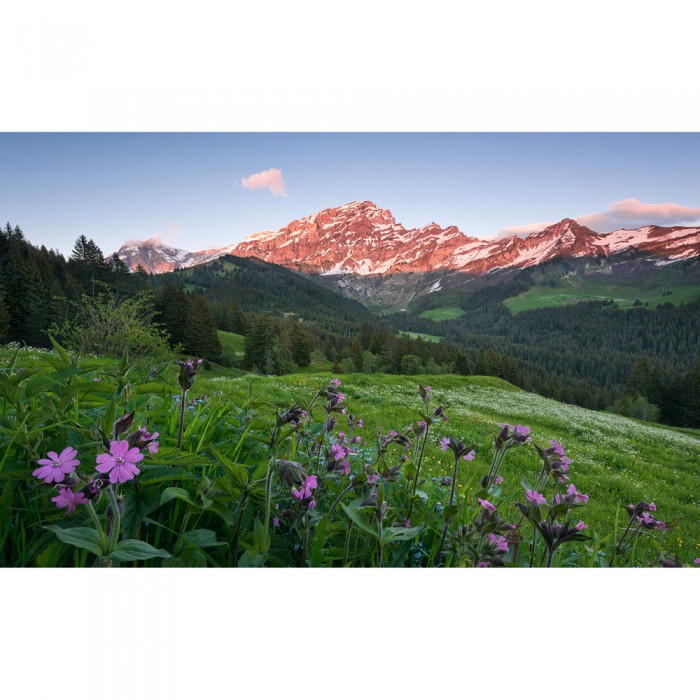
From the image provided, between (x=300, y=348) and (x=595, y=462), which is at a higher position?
(x=300, y=348)

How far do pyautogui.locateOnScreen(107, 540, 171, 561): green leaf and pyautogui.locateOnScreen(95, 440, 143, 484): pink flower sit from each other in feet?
0.69

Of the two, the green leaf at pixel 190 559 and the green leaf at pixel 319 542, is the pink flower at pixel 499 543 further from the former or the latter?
the green leaf at pixel 190 559

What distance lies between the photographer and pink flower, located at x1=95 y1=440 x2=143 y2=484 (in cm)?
89

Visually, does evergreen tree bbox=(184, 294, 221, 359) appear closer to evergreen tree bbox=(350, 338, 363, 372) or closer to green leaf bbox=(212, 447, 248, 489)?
evergreen tree bbox=(350, 338, 363, 372)

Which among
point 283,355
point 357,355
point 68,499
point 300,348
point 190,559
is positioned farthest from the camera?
point 357,355

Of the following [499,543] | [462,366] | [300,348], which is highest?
[499,543]

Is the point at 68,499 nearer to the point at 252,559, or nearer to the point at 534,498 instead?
the point at 252,559

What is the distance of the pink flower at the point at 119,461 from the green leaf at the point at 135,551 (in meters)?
0.21

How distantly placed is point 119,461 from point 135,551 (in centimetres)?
29

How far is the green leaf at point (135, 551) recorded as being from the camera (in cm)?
95

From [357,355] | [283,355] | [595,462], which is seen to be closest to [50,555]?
[595,462]

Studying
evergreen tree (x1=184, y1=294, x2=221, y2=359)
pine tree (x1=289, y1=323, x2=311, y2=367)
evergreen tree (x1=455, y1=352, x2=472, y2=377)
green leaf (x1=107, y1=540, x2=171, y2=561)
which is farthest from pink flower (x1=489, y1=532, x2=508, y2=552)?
evergreen tree (x1=455, y1=352, x2=472, y2=377)

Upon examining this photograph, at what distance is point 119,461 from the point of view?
0.93m
